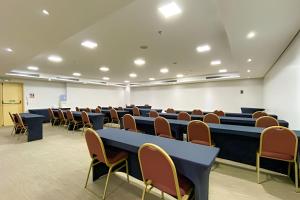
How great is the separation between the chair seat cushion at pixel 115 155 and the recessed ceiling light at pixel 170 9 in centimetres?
253

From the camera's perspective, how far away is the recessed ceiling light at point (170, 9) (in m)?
2.58

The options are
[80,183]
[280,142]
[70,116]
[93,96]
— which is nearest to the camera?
[280,142]

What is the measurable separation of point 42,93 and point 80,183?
32.0ft

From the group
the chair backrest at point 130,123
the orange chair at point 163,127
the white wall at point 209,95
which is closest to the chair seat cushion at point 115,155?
the orange chair at point 163,127

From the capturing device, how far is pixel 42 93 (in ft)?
32.6

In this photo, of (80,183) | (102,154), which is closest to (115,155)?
(102,154)

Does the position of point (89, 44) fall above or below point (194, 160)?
above

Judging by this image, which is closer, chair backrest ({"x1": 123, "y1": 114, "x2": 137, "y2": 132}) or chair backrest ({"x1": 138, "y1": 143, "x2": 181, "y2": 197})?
chair backrest ({"x1": 138, "y1": 143, "x2": 181, "y2": 197})

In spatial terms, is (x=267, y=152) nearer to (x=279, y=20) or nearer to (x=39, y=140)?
(x=279, y=20)

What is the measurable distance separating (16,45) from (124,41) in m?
2.47

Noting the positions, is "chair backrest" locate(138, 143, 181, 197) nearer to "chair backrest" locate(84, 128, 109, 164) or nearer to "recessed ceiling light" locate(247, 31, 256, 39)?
"chair backrest" locate(84, 128, 109, 164)

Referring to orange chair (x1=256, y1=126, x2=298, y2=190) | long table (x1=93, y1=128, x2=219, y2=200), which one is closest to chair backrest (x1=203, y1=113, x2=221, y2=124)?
orange chair (x1=256, y1=126, x2=298, y2=190)

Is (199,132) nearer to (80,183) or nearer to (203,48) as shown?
(80,183)

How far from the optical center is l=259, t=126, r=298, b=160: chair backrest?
210 cm
